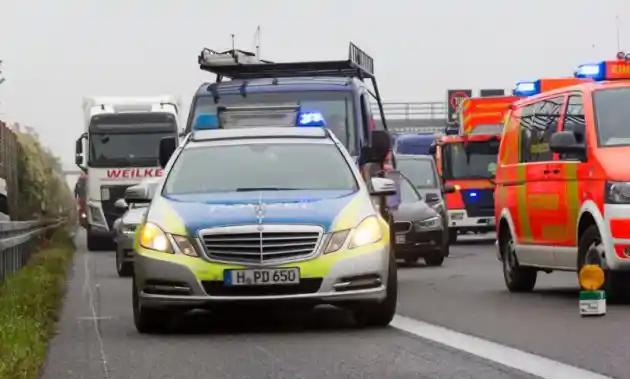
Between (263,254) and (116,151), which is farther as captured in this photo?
(116,151)

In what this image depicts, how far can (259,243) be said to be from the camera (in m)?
11.3

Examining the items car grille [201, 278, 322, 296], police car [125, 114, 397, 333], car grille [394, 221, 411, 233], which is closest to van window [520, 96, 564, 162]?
police car [125, 114, 397, 333]

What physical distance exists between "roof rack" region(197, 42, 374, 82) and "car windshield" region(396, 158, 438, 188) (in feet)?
27.3

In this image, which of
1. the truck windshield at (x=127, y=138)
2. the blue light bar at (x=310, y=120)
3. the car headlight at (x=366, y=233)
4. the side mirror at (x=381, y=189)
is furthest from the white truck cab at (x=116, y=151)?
the car headlight at (x=366, y=233)

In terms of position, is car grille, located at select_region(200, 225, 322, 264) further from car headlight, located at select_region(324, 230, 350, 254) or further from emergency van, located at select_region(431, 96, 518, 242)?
emergency van, located at select_region(431, 96, 518, 242)

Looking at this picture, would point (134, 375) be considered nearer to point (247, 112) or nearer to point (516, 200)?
point (516, 200)

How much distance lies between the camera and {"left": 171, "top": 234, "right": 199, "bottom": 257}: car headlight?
11.3 m

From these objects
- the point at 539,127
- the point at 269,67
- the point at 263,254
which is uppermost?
the point at 269,67

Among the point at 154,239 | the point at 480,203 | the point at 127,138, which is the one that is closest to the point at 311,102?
the point at 154,239

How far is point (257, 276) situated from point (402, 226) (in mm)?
11667

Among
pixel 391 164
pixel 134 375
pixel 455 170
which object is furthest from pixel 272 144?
pixel 455 170

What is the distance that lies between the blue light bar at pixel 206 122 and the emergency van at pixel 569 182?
3.62m

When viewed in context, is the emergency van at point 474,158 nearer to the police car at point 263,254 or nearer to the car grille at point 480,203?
the car grille at point 480,203

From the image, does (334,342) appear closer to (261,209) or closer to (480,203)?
(261,209)
